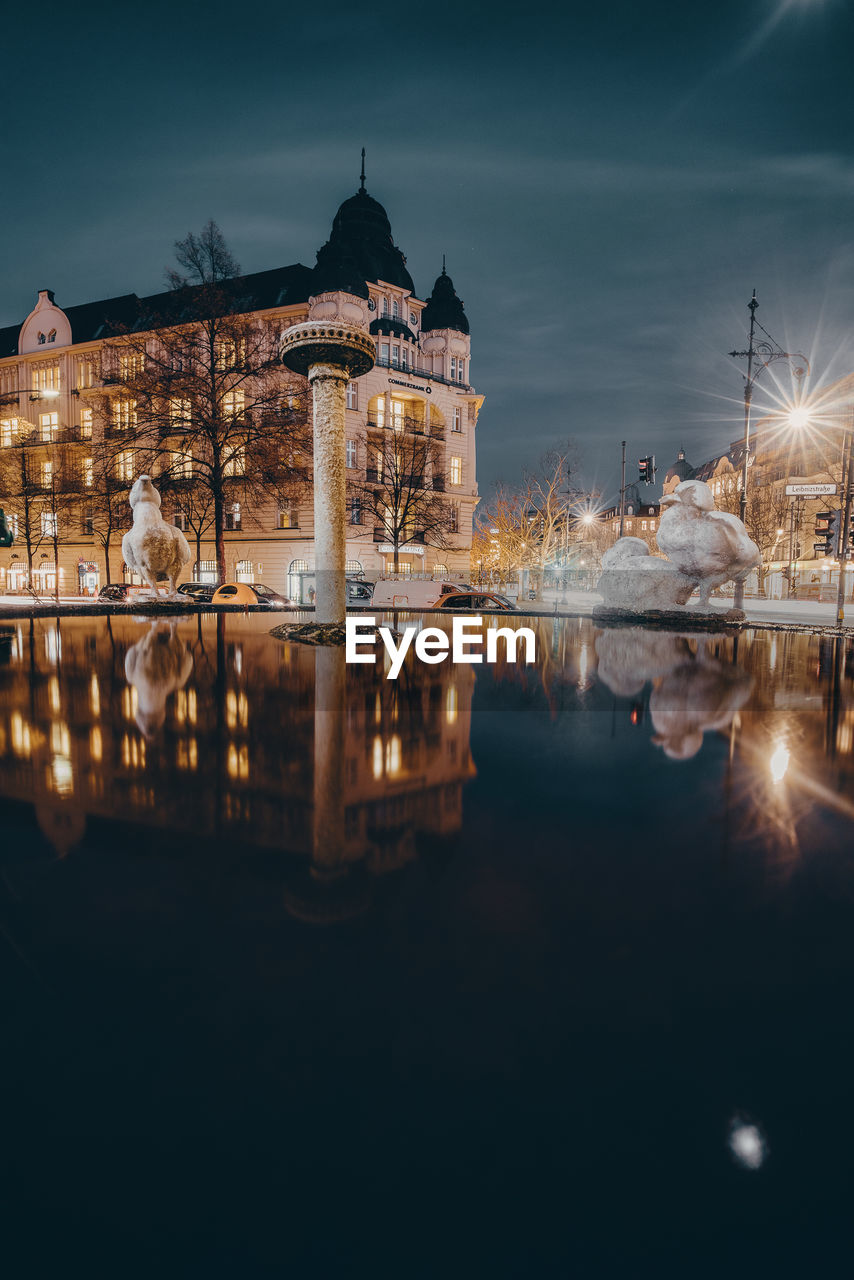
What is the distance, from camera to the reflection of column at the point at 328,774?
11.6ft

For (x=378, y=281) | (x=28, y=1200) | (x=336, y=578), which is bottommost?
(x=28, y=1200)

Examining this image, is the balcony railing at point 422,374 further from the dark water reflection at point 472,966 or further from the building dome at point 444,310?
the dark water reflection at point 472,966

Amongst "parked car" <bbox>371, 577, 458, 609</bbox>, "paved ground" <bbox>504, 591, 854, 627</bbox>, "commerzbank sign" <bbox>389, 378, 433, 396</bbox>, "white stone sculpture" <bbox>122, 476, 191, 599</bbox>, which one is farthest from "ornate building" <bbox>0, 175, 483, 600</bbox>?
"white stone sculpture" <bbox>122, 476, 191, 599</bbox>

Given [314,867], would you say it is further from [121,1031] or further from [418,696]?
[418,696]

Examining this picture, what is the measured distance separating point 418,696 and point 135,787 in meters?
4.38

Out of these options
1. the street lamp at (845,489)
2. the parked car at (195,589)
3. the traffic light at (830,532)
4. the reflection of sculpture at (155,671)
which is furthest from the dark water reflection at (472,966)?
the parked car at (195,589)

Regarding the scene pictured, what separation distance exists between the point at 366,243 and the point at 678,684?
53.2 m

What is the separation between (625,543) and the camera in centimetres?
2269

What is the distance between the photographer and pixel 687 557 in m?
20.0

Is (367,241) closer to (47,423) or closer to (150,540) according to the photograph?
(47,423)

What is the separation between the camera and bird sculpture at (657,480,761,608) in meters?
19.6

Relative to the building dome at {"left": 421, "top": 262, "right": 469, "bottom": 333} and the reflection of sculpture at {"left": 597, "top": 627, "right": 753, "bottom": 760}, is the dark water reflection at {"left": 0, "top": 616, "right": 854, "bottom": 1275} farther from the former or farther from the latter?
the building dome at {"left": 421, "top": 262, "right": 469, "bottom": 333}

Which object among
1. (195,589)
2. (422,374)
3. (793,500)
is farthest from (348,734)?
(793,500)

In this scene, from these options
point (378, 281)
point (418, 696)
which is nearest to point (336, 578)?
point (418, 696)
